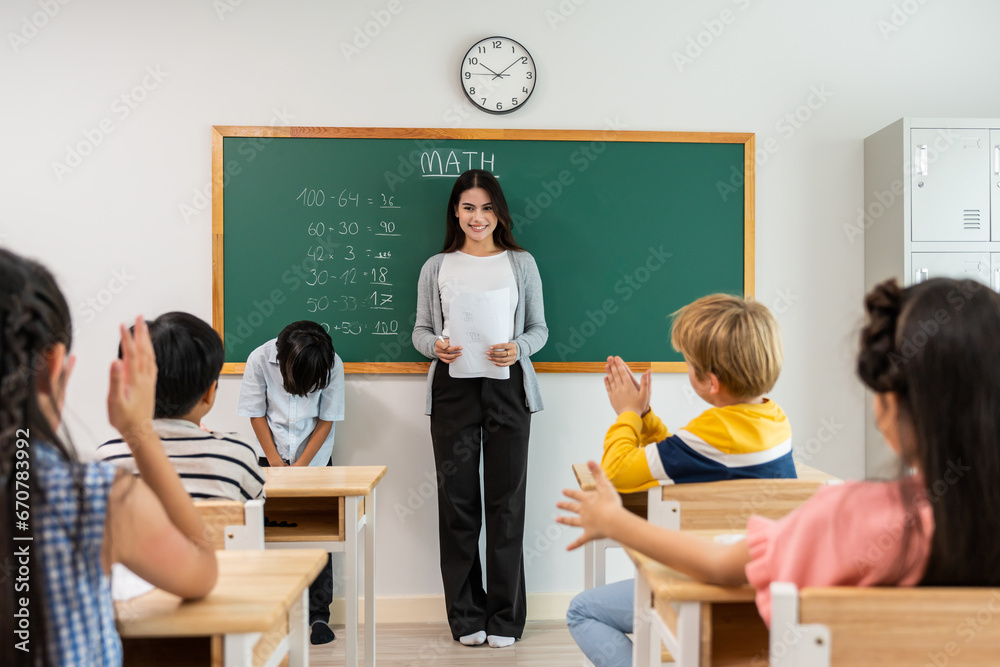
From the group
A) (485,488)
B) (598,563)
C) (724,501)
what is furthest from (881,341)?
(485,488)

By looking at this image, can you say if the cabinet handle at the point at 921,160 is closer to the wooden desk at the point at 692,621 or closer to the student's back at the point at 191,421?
the wooden desk at the point at 692,621

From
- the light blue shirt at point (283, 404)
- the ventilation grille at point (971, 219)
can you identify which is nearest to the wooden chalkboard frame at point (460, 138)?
the light blue shirt at point (283, 404)

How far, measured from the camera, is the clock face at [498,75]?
10.2 ft

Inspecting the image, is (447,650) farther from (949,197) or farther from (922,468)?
(949,197)

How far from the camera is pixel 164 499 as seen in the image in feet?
3.16

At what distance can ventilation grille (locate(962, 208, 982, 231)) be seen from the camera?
9.50ft

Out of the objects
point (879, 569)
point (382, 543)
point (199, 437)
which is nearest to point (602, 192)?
point (382, 543)

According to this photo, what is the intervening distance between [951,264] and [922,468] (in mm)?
2526

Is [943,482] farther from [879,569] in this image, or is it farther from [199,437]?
[199,437]

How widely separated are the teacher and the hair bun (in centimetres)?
201

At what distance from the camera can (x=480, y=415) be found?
2932mm

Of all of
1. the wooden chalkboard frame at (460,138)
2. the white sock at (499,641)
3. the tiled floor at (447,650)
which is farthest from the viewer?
the wooden chalkboard frame at (460,138)

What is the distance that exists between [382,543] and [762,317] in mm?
2129

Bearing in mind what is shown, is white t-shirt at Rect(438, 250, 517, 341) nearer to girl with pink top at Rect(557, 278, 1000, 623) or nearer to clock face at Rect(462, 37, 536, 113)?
clock face at Rect(462, 37, 536, 113)
